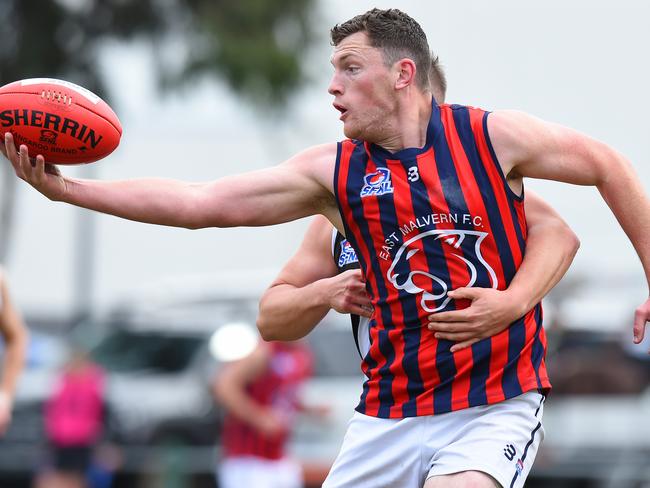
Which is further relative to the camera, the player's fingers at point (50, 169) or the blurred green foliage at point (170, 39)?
the blurred green foliage at point (170, 39)

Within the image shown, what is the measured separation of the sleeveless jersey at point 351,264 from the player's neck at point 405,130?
496mm

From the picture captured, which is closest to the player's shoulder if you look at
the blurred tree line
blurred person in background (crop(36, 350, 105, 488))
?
blurred person in background (crop(36, 350, 105, 488))

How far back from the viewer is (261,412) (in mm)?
10008

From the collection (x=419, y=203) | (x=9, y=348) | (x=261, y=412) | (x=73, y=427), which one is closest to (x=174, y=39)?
(x=73, y=427)

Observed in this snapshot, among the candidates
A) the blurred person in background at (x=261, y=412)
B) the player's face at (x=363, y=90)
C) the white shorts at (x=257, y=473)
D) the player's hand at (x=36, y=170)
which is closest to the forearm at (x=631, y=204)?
the player's face at (x=363, y=90)

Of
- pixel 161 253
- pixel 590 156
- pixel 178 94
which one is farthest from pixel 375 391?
pixel 161 253

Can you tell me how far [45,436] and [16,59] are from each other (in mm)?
7771

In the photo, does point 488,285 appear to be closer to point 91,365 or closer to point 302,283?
point 302,283

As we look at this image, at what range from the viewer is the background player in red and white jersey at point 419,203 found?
468 cm

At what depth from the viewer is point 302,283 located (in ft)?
18.1

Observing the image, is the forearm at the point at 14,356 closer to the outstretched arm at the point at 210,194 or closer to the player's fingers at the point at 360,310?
the outstretched arm at the point at 210,194

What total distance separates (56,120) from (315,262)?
4.68 ft

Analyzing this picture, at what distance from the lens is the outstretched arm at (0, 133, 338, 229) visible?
464 cm

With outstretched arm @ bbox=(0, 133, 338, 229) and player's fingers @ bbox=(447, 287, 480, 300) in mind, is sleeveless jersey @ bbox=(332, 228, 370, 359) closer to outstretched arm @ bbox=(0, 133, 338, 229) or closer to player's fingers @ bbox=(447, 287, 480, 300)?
outstretched arm @ bbox=(0, 133, 338, 229)
